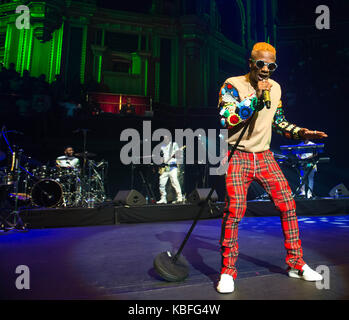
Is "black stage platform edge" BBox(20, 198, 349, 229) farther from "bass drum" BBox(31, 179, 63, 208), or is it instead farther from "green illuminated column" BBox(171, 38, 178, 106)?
"green illuminated column" BBox(171, 38, 178, 106)

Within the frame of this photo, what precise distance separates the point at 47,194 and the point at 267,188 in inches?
242

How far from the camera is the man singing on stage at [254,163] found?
2023mm

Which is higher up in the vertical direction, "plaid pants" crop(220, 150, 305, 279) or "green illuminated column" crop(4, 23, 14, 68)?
"green illuminated column" crop(4, 23, 14, 68)

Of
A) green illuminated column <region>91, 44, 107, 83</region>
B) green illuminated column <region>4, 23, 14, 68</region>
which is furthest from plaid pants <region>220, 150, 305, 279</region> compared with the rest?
green illuminated column <region>4, 23, 14, 68</region>

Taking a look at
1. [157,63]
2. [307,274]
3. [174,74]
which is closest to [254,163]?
[307,274]

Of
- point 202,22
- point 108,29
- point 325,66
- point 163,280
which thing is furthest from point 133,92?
point 163,280

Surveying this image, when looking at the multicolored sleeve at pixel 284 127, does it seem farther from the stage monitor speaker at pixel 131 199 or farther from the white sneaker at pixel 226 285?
the stage monitor speaker at pixel 131 199

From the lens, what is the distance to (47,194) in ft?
22.1

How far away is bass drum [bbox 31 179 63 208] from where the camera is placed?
6696mm

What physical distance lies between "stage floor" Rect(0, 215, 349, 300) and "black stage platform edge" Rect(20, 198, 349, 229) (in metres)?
0.81

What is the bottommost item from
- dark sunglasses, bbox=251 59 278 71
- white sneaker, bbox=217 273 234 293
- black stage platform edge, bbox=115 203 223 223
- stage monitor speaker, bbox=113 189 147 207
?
white sneaker, bbox=217 273 234 293

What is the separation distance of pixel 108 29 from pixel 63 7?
8.63 ft

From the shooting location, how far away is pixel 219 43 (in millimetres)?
16891
